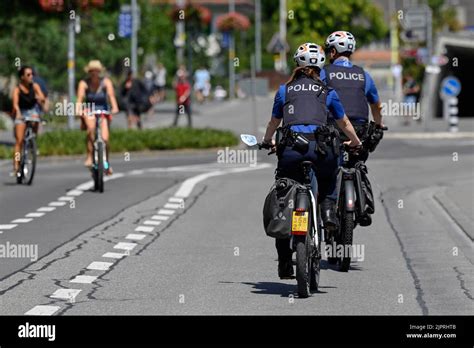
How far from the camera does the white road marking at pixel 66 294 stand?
11992 mm

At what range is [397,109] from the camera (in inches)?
2023

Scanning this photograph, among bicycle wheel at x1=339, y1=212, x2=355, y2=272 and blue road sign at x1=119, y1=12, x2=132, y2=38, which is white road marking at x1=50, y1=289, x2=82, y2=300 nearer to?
bicycle wheel at x1=339, y1=212, x2=355, y2=272

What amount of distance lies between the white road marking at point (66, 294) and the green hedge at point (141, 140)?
62.0 ft

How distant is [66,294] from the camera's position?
12.2 m

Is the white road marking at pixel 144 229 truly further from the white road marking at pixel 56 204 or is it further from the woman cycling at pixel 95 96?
the woman cycling at pixel 95 96

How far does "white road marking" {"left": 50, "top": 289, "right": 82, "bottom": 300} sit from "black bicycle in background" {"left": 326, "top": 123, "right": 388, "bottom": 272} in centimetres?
241

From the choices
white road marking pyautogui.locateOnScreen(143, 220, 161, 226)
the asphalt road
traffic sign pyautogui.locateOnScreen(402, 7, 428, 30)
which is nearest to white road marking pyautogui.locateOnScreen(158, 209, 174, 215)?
the asphalt road

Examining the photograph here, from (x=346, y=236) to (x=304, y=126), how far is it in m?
1.71

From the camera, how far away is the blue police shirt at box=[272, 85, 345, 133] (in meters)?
12.0

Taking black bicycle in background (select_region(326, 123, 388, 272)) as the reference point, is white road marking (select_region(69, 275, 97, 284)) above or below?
below

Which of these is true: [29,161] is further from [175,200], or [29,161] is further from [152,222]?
[152,222]

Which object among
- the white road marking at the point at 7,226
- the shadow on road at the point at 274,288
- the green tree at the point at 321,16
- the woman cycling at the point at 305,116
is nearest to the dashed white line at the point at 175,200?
the white road marking at the point at 7,226
